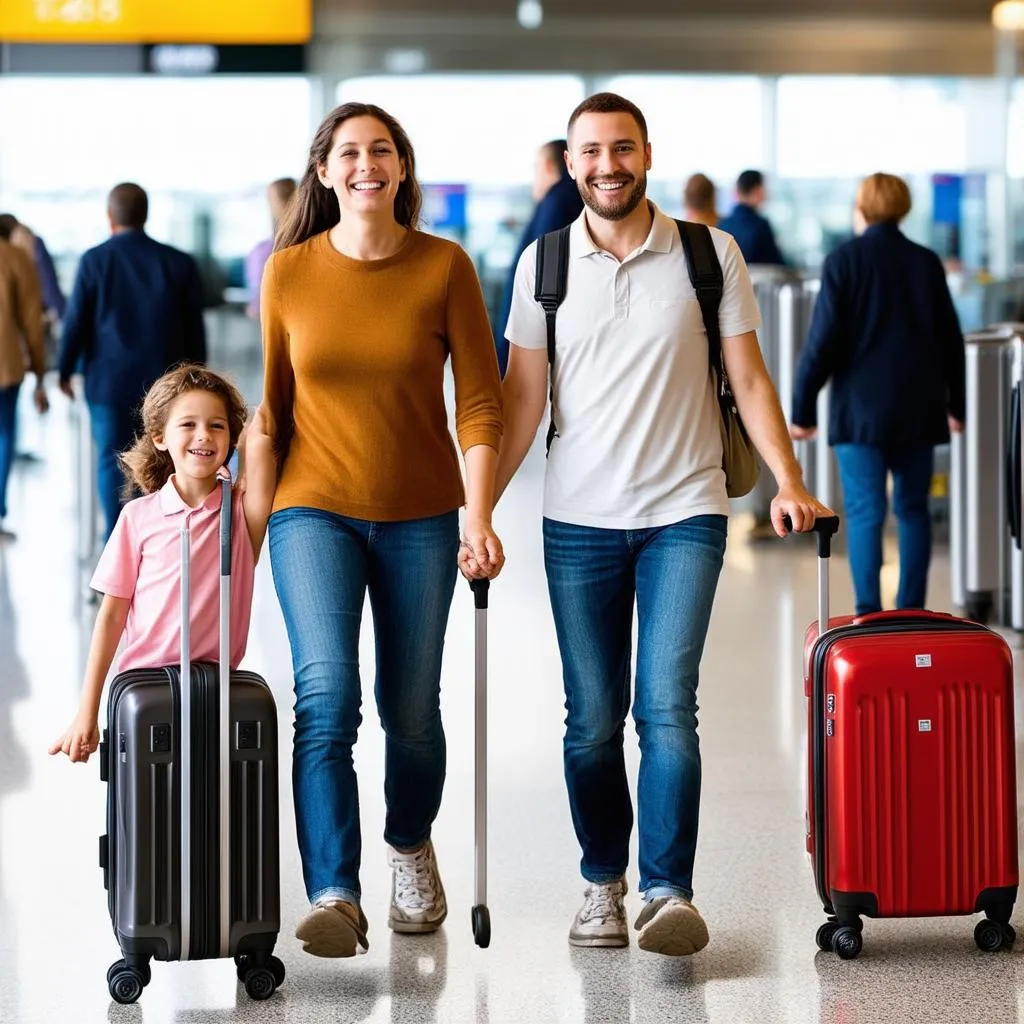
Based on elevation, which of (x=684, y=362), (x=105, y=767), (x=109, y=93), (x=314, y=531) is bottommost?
(x=105, y=767)

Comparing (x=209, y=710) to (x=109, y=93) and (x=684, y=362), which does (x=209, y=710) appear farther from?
(x=109, y=93)

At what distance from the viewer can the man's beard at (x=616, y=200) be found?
3.49 meters

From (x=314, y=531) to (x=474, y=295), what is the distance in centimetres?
55

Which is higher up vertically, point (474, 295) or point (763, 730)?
point (474, 295)

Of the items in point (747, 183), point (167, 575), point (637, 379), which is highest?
point (747, 183)

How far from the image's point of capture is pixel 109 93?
14.1 m

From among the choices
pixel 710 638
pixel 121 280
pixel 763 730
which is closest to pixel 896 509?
pixel 710 638

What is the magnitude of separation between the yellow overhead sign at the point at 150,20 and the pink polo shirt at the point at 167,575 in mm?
10948

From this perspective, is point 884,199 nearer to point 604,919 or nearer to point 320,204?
point 320,204

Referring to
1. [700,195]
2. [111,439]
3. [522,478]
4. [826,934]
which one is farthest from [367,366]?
[522,478]

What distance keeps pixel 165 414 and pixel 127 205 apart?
4257 millimetres

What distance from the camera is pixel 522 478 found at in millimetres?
11953

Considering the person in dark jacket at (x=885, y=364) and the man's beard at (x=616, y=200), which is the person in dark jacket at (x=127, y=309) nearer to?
the person in dark jacket at (x=885, y=364)

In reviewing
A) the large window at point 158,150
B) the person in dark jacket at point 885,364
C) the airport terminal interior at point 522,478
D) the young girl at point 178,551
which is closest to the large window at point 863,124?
the airport terminal interior at point 522,478
